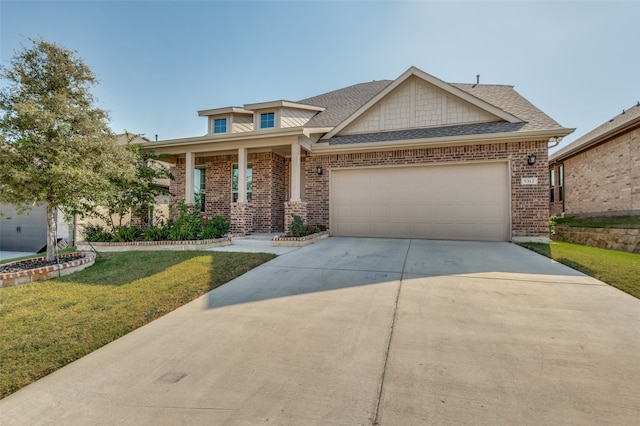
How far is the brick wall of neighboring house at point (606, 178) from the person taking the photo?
373 inches

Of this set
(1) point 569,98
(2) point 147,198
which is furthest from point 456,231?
(2) point 147,198

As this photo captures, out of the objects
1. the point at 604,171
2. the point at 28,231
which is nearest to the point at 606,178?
the point at 604,171

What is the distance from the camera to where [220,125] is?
12.4 meters

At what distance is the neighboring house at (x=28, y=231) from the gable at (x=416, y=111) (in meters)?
11.6

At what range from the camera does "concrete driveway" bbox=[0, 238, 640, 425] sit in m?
1.71

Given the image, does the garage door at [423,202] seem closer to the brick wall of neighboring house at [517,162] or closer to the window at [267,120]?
the brick wall of neighboring house at [517,162]

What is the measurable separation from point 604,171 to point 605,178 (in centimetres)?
30

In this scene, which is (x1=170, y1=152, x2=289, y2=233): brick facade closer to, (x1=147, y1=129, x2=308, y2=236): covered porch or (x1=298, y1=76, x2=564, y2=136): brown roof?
(x1=147, y1=129, x2=308, y2=236): covered porch

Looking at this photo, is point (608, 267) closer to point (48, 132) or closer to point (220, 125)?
point (48, 132)

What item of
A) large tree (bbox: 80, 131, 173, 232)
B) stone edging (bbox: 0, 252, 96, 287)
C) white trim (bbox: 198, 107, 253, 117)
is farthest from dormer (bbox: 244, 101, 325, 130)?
stone edging (bbox: 0, 252, 96, 287)

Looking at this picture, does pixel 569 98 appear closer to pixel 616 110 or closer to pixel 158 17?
pixel 616 110

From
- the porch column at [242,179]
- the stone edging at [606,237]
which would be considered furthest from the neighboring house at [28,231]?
the stone edging at [606,237]

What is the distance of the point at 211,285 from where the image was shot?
4324 mm

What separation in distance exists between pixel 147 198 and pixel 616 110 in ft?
66.8
